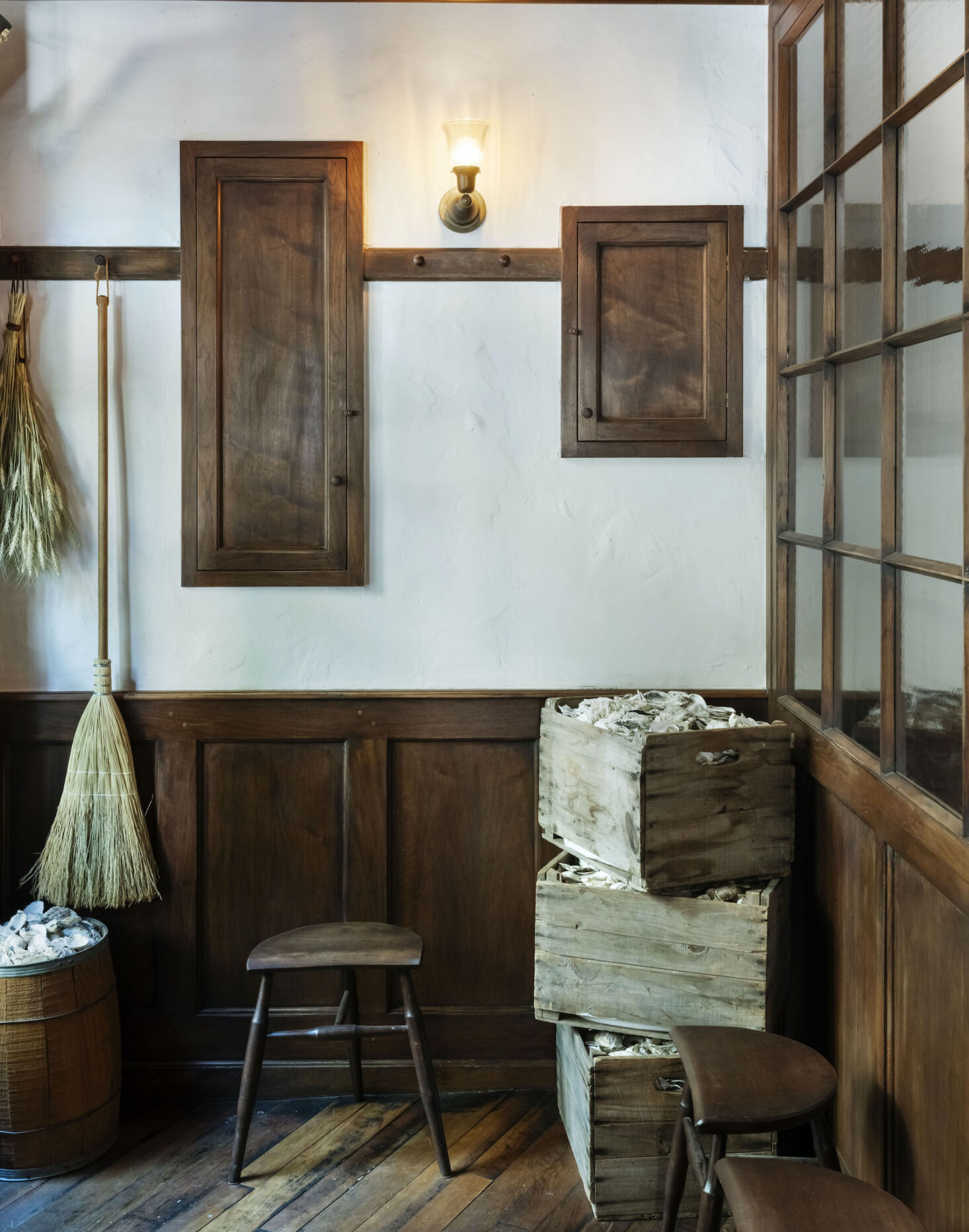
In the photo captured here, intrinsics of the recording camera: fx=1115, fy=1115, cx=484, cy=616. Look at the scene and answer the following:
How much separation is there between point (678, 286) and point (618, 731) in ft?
3.63

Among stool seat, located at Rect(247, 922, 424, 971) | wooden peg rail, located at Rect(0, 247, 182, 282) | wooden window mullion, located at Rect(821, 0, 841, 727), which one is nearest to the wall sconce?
wooden peg rail, located at Rect(0, 247, 182, 282)

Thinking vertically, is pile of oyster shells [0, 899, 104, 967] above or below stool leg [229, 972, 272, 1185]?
above

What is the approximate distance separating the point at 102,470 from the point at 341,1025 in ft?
4.51

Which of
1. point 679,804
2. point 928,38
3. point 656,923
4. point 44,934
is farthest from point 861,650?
point 44,934

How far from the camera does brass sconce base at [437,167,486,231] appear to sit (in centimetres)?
253

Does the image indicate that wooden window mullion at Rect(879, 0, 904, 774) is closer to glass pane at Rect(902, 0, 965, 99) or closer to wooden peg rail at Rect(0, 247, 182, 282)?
glass pane at Rect(902, 0, 965, 99)

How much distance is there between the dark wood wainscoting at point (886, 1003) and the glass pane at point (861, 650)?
0.18m

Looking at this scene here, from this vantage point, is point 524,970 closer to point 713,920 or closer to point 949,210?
point 713,920

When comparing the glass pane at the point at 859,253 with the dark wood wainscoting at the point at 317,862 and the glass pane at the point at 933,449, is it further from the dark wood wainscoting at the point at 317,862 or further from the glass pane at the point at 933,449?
the dark wood wainscoting at the point at 317,862

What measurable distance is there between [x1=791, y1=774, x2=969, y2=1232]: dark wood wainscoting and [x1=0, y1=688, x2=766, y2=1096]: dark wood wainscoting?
540mm

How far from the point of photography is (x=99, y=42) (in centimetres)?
262

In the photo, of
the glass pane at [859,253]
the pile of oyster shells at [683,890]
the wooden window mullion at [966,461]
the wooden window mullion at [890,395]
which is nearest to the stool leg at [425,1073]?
the pile of oyster shells at [683,890]

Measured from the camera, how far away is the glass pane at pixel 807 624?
2.35 m

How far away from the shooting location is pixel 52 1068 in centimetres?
232
